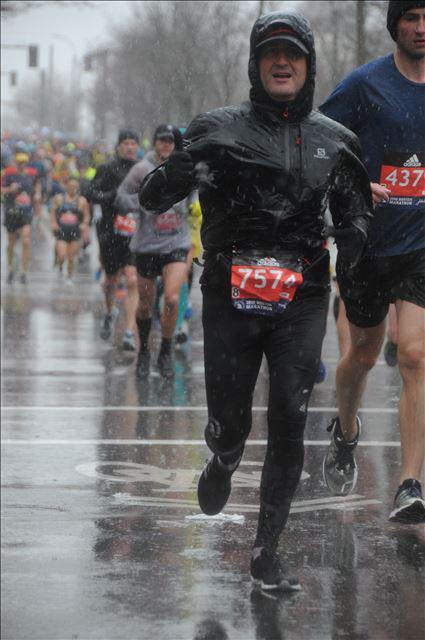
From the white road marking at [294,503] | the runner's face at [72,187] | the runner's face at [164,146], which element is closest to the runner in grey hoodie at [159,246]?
the runner's face at [164,146]

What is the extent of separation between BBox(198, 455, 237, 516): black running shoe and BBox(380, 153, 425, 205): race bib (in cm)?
138

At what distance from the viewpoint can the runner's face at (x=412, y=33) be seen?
6191mm

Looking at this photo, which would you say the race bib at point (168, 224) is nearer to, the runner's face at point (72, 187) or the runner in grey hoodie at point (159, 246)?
the runner in grey hoodie at point (159, 246)

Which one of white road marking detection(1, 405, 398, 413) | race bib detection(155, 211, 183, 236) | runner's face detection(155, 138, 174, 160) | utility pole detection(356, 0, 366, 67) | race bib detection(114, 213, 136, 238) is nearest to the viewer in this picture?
white road marking detection(1, 405, 398, 413)

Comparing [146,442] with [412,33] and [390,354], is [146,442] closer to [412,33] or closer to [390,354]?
[412,33]

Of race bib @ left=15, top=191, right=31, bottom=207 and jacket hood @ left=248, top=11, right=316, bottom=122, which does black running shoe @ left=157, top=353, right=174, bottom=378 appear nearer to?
jacket hood @ left=248, top=11, right=316, bottom=122

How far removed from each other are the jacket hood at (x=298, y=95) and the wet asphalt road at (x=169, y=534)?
5.98 feet

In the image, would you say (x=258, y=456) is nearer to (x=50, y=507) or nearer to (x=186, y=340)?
(x=50, y=507)

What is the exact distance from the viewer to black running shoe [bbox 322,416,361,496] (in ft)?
23.3

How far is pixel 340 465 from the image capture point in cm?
714

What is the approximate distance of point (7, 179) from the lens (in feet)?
87.7

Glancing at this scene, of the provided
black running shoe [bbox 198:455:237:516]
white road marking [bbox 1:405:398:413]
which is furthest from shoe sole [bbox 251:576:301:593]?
white road marking [bbox 1:405:398:413]

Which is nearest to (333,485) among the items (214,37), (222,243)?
(222,243)

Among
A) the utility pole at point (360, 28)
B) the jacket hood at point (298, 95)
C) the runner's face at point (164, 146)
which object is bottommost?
the runner's face at point (164, 146)
